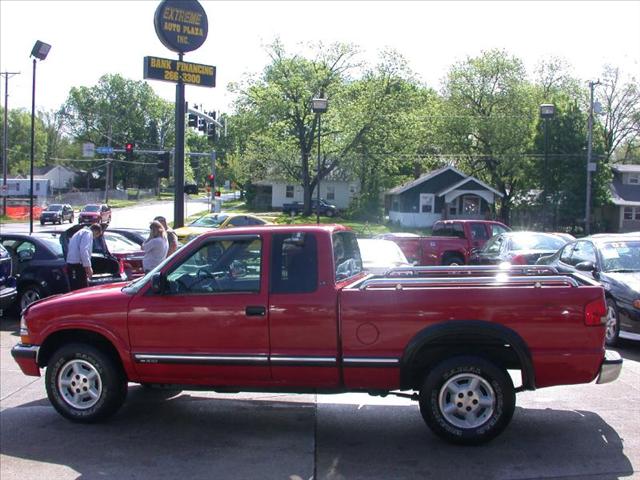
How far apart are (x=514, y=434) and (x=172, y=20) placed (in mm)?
16688

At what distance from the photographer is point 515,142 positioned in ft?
166

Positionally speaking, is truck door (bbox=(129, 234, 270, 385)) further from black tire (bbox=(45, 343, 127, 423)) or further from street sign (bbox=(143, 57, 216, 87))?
street sign (bbox=(143, 57, 216, 87))

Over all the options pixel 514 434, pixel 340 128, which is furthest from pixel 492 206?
pixel 514 434

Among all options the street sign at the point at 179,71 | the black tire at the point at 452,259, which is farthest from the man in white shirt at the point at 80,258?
the black tire at the point at 452,259

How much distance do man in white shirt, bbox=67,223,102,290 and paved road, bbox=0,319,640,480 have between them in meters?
3.95

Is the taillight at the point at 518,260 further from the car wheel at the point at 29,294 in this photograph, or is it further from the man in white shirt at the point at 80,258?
the car wheel at the point at 29,294

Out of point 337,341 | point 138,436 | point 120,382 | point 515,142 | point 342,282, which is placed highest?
point 515,142

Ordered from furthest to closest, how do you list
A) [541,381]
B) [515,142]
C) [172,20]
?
[515,142], [172,20], [541,381]

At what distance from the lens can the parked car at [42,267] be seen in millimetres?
11750

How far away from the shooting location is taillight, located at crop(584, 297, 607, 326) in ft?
17.4

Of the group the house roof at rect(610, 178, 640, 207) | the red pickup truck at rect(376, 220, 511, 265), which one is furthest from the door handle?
the house roof at rect(610, 178, 640, 207)

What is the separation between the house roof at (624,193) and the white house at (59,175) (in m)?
83.3

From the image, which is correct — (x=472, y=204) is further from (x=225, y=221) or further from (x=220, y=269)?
(x=220, y=269)

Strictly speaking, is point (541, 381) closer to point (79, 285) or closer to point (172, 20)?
point (79, 285)
